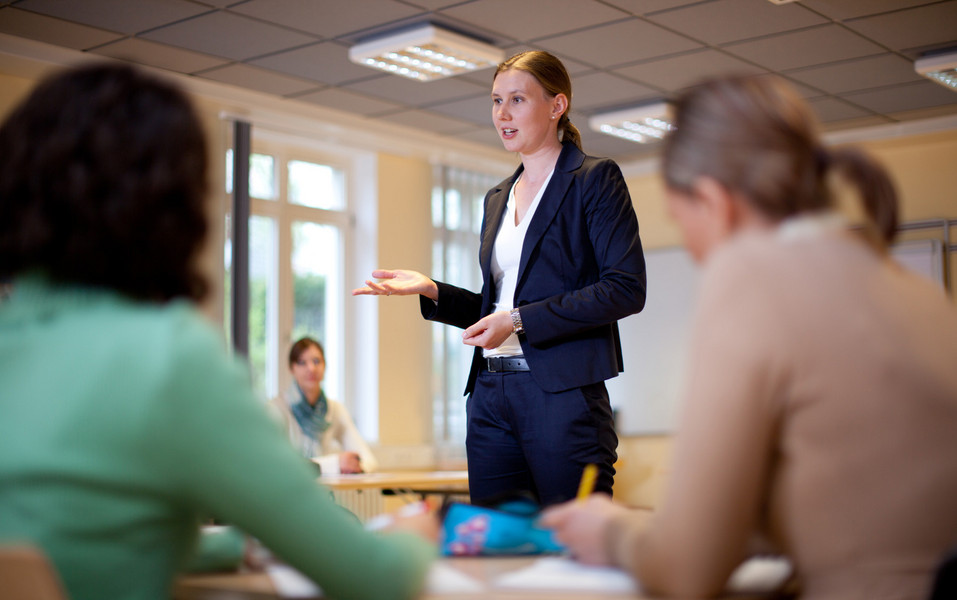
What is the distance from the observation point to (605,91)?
6.69 meters

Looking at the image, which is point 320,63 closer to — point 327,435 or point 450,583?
point 327,435

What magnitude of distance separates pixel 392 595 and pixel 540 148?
6.28 feet

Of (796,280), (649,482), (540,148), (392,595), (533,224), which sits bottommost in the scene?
(649,482)

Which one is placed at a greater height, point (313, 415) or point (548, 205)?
point (548, 205)

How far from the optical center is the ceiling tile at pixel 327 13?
16.5ft

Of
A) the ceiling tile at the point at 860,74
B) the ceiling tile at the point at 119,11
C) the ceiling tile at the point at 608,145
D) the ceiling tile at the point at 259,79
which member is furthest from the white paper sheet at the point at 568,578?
the ceiling tile at the point at 608,145

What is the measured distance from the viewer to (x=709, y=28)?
18.0 ft

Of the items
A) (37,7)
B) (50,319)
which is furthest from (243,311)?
(50,319)

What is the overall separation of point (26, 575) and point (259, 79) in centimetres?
579

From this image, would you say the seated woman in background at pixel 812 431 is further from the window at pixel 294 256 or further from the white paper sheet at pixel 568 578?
the window at pixel 294 256

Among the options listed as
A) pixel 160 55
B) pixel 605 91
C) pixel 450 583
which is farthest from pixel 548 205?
pixel 605 91

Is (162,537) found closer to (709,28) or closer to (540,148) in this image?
(540,148)

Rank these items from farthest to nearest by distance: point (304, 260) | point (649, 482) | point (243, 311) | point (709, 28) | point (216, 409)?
point (649, 482)
point (304, 260)
point (243, 311)
point (709, 28)
point (216, 409)

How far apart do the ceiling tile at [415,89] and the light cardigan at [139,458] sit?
5510 mm
